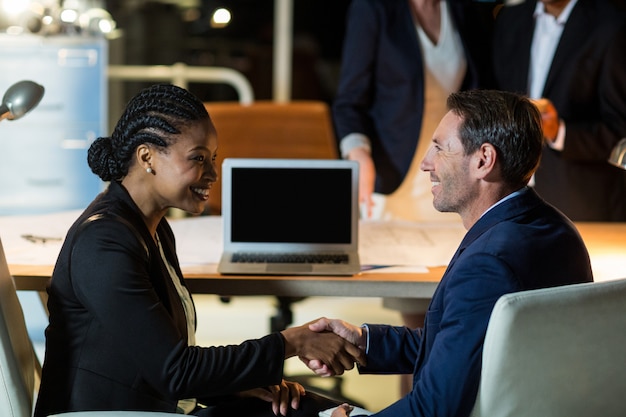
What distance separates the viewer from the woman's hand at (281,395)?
1.97m

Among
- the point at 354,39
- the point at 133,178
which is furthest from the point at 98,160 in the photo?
the point at 354,39

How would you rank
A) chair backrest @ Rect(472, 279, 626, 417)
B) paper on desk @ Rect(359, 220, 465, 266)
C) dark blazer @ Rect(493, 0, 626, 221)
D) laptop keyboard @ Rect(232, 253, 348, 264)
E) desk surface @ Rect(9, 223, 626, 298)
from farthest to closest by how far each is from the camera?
dark blazer @ Rect(493, 0, 626, 221) < paper on desk @ Rect(359, 220, 465, 266) < laptop keyboard @ Rect(232, 253, 348, 264) < desk surface @ Rect(9, 223, 626, 298) < chair backrest @ Rect(472, 279, 626, 417)

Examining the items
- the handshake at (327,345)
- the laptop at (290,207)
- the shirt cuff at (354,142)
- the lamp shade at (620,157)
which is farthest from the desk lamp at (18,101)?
the lamp shade at (620,157)

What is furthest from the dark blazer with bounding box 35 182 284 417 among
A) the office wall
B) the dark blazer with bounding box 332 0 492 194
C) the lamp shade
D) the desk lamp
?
the office wall

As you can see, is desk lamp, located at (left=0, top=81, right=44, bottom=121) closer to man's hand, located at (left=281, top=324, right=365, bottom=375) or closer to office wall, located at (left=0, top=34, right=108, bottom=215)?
man's hand, located at (left=281, top=324, right=365, bottom=375)

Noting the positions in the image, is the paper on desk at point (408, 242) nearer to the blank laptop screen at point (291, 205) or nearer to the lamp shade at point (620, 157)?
the blank laptop screen at point (291, 205)

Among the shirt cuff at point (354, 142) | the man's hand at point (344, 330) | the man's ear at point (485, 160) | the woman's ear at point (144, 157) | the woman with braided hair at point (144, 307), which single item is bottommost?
the man's hand at point (344, 330)

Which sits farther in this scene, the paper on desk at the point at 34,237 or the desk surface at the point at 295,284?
the paper on desk at the point at 34,237

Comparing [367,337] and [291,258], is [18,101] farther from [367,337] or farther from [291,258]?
[367,337]

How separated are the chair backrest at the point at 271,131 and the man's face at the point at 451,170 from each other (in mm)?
2162

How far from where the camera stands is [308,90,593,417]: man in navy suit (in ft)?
5.16

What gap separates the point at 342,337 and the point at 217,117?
208 cm

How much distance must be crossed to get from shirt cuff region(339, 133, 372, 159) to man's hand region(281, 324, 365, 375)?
50.4 inches

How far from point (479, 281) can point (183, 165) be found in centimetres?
64
